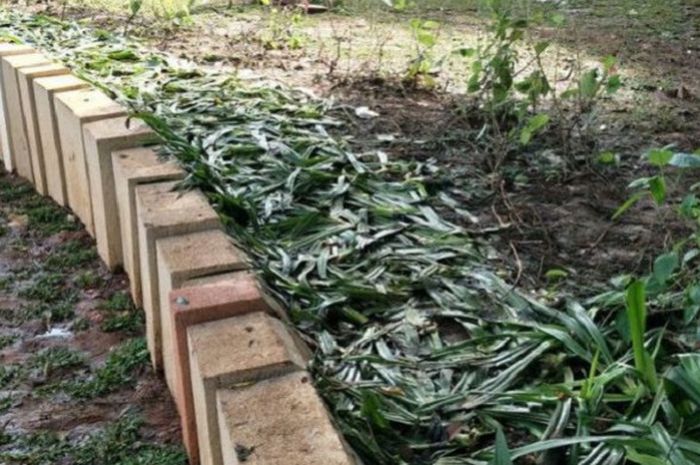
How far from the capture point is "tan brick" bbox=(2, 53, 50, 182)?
3.25 meters

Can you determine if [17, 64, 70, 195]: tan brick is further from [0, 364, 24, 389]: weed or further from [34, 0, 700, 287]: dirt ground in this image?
[0, 364, 24, 389]: weed

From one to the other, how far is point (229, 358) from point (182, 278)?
13.1 inches

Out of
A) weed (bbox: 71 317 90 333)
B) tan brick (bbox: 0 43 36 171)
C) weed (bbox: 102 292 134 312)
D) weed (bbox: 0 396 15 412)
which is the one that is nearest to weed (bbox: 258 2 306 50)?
tan brick (bbox: 0 43 36 171)

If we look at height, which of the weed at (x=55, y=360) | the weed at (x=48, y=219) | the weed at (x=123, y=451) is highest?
the weed at (x=123, y=451)

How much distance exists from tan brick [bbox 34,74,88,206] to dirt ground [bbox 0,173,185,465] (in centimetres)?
19

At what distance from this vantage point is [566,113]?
10.2 feet

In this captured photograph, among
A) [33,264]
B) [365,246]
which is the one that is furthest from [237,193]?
[33,264]

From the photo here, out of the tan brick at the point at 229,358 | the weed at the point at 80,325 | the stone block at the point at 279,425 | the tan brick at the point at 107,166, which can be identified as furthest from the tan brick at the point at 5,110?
the stone block at the point at 279,425

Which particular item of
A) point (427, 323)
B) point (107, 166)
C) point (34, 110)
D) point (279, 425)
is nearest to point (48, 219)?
point (34, 110)

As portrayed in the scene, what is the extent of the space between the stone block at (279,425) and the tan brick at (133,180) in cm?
92

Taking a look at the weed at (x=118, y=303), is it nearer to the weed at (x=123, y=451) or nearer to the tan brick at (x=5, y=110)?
the weed at (x=123, y=451)

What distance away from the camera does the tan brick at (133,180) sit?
220cm

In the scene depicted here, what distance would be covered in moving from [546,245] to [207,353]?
3.18 feet

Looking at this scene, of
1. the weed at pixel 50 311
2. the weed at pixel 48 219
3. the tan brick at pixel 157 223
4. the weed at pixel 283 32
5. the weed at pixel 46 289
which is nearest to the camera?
the tan brick at pixel 157 223
